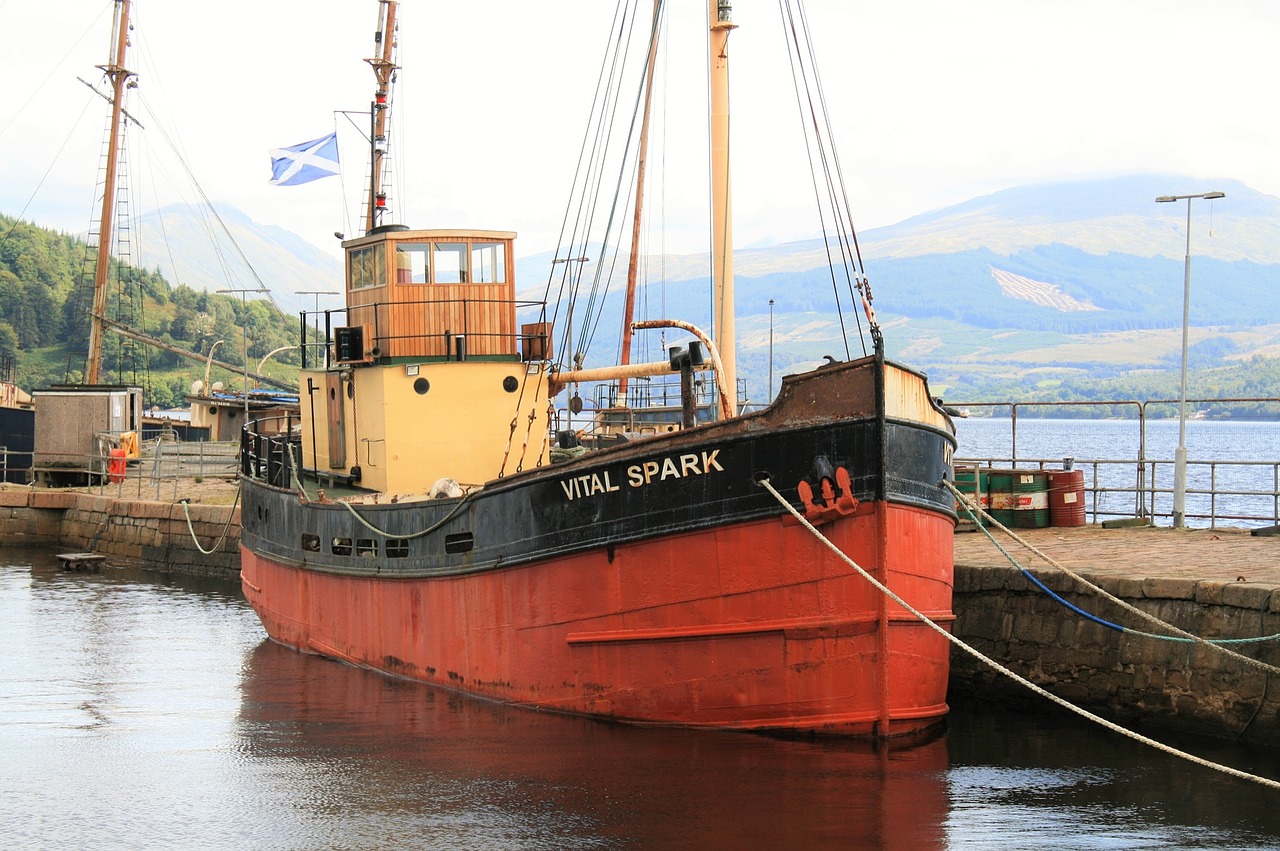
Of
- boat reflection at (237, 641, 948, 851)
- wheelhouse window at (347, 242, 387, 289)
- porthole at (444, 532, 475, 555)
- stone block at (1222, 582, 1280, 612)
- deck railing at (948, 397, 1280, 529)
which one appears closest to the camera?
boat reflection at (237, 641, 948, 851)

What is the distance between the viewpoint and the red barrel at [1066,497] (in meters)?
18.1

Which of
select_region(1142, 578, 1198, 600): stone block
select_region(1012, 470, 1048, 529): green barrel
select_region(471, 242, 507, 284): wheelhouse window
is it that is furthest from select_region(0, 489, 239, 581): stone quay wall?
select_region(1142, 578, 1198, 600): stone block

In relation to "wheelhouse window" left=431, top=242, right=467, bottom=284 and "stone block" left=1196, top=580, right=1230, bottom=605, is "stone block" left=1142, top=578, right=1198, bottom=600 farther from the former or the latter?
"wheelhouse window" left=431, top=242, right=467, bottom=284

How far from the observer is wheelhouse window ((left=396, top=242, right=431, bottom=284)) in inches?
630

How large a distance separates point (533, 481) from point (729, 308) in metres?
3.19

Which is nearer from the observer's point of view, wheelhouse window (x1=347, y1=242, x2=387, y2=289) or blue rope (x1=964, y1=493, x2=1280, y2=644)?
blue rope (x1=964, y1=493, x2=1280, y2=644)

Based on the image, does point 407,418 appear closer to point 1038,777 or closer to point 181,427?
point 1038,777

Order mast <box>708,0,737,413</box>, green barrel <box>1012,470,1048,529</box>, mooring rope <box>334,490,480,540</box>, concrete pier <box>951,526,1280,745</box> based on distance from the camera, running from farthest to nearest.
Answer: green barrel <box>1012,470,1048,529</box> → mast <box>708,0,737,413</box> → mooring rope <box>334,490,480,540</box> → concrete pier <box>951,526,1280,745</box>

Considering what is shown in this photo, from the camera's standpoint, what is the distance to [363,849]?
9234 millimetres

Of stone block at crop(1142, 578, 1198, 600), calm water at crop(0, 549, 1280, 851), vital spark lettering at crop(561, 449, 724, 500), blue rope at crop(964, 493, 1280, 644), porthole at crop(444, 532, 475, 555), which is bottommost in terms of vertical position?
calm water at crop(0, 549, 1280, 851)

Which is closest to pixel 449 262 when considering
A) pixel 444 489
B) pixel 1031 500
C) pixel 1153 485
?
pixel 444 489

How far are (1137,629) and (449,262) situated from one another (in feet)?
28.9

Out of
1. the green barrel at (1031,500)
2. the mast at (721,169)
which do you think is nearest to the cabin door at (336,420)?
the mast at (721,169)

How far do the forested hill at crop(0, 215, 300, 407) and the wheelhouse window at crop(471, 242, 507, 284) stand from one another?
2841 inches
